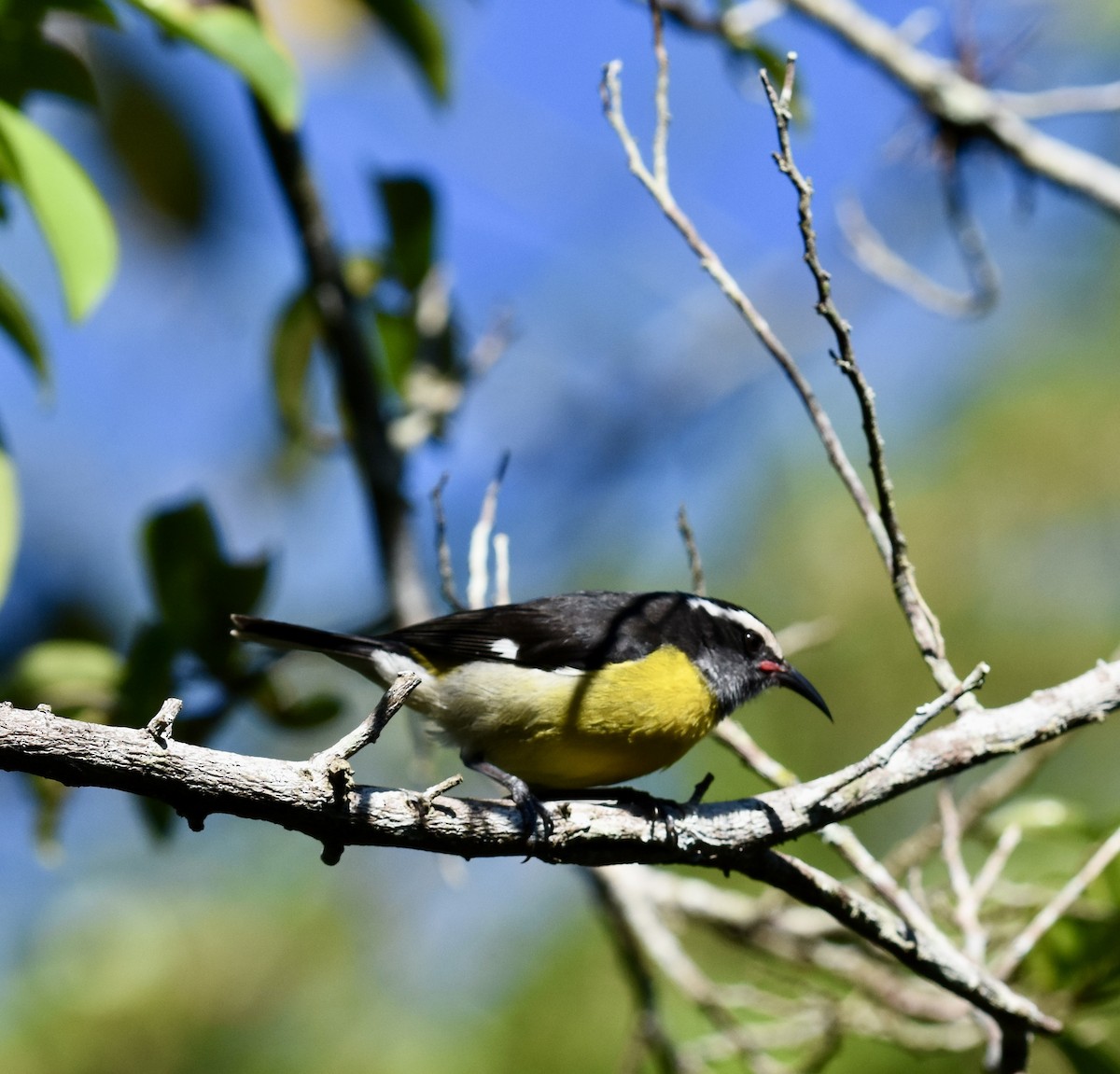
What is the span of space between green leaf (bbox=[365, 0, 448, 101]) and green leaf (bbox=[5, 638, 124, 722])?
2.40m

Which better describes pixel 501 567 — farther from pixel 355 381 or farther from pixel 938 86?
pixel 938 86

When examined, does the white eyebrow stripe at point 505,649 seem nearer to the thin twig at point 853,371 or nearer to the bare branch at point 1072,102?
the thin twig at point 853,371

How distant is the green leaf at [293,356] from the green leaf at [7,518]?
1.95 m

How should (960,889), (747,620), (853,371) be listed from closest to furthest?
(853,371)
(960,889)
(747,620)

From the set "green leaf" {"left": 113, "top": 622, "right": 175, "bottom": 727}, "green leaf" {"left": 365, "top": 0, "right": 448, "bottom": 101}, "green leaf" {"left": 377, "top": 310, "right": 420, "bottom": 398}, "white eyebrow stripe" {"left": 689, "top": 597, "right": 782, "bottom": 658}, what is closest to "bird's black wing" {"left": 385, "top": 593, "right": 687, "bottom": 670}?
"white eyebrow stripe" {"left": 689, "top": 597, "right": 782, "bottom": 658}

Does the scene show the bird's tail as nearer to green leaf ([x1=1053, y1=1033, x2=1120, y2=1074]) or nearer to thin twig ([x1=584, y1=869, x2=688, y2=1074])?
thin twig ([x1=584, y1=869, x2=688, y2=1074])

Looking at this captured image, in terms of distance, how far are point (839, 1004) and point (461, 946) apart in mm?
2955

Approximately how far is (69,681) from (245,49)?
2.07 meters

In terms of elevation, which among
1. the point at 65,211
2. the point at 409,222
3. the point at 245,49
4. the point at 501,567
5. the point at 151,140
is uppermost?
the point at 151,140

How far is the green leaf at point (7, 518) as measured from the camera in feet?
10.6

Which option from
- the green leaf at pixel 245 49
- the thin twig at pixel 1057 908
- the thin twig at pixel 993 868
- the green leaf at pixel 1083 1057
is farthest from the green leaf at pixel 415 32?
the green leaf at pixel 1083 1057

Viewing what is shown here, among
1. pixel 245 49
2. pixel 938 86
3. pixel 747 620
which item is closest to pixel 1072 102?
pixel 938 86

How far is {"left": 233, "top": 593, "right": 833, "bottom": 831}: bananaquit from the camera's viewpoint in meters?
4.02

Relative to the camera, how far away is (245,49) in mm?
3215
